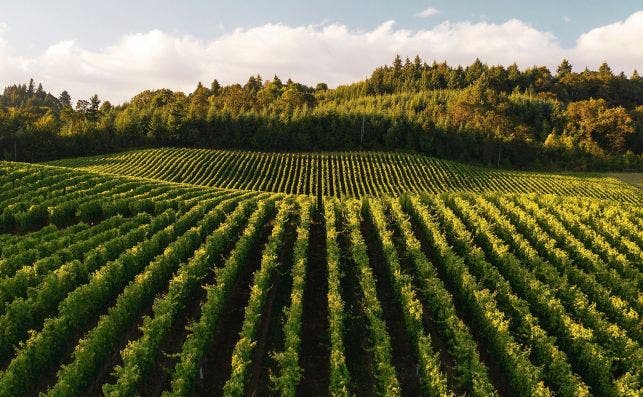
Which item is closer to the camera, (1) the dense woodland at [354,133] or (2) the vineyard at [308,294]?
(2) the vineyard at [308,294]

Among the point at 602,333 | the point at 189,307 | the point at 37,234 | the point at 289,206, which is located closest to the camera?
the point at 602,333

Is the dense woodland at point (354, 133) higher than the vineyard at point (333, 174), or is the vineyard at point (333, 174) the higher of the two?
the dense woodland at point (354, 133)

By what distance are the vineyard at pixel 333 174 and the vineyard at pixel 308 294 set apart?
35335 mm

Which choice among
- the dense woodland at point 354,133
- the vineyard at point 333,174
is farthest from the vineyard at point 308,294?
the dense woodland at point 354,133

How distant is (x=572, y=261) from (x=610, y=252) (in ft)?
10.3

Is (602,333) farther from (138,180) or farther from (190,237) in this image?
(138,180)

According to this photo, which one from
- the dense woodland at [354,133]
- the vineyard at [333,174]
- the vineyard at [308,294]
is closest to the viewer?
the vineyard at [308,294]

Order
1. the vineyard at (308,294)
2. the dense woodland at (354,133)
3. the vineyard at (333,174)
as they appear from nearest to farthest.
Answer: the vineyard at (308,294), the vineyard at (333,174), the dense woodland at (354,133)

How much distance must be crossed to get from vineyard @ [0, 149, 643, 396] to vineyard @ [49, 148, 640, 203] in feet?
116

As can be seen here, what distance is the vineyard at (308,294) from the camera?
1644cm

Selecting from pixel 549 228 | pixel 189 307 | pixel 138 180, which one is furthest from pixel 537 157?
pixel 189 307

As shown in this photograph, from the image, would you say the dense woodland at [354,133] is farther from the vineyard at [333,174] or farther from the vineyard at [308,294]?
the vineyard at [308,294]

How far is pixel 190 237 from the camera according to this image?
26.3 meters

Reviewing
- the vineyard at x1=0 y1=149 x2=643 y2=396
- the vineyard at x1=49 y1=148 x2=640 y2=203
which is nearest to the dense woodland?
Answer: the vineyard at x1=49 y1=148 x2=640 y2=203
